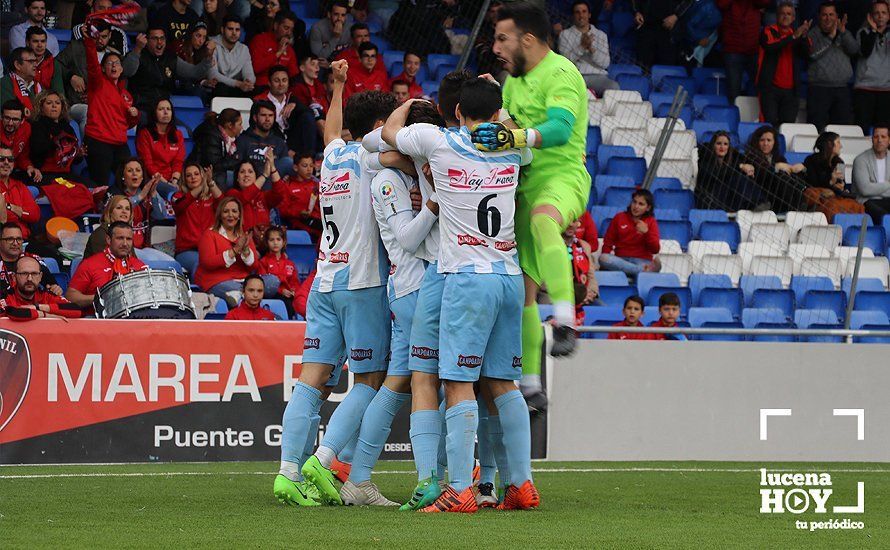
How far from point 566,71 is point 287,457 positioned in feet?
8.67

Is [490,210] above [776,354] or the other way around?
above

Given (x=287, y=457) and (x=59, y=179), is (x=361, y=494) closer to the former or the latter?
(x=287, y=457)

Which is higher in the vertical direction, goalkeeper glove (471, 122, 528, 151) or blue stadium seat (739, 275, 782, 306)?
goalkeeper glove (471, 122, 528, 151)

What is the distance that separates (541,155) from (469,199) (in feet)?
2.42

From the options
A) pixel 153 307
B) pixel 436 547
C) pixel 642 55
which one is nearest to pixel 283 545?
pixel 436 547

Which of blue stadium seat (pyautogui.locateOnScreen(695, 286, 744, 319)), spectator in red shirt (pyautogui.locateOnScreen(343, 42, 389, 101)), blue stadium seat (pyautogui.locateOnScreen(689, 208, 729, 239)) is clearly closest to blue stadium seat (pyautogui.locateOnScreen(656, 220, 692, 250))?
blue stadium seat (pyautogui.locateOnScreen(689, 208, 729, 239))

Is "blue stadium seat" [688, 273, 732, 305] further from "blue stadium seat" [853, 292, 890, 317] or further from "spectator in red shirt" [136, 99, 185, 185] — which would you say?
"spectator in red shirt" [136, 99, 185, 185]

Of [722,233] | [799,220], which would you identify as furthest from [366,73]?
[799,220]

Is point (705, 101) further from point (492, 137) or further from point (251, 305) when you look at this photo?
point (492, 137)

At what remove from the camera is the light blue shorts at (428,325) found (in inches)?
294

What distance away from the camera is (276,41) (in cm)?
1684

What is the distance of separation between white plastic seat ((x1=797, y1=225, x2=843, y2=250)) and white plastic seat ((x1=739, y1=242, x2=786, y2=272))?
495 mm

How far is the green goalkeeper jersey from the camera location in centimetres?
775

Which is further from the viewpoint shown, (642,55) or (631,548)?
(642,55)
